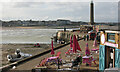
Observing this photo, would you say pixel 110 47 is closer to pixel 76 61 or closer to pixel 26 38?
pixel 76 61

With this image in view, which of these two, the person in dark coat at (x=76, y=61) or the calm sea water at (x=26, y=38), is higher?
the person in dark coat at (x=76, y=61)

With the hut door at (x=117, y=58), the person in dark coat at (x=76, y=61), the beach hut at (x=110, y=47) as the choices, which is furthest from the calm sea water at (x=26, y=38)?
the hut door at (x=117, y=58)

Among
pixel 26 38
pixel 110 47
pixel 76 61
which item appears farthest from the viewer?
pixel 26 38

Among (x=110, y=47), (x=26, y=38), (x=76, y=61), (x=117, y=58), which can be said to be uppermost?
(x=110, y=47)

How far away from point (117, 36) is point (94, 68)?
10.0ft

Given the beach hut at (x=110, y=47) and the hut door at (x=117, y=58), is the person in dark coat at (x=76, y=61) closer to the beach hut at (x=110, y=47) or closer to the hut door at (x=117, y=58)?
the beach hut at (x=110, y=47)

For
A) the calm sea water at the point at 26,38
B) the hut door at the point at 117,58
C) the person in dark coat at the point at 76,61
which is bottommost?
the calm sea water at the point at 26,38

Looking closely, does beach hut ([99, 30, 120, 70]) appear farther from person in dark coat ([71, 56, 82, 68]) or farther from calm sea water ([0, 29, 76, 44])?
calm sea water ([0, 29, 76, 44])

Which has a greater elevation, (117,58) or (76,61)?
(117,58)

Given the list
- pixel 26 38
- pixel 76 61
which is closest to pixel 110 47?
pixel 76 61

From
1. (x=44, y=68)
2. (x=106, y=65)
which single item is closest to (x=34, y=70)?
(x=44, y=68)

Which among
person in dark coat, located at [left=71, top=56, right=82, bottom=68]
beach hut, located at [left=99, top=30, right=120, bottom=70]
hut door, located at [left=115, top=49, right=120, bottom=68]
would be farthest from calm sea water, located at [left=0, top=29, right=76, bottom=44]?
hut door, located at [left=115, top=49, right=120, bottom=68]

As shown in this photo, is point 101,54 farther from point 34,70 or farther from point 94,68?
point 34,70

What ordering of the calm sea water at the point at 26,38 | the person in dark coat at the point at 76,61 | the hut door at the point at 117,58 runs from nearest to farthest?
the hut door at the point at 117,58 < the person in dark coat at the point at 76,61 < the calm sea water at the point at 26,38
